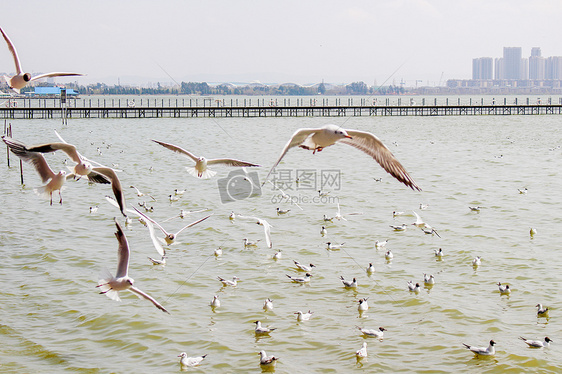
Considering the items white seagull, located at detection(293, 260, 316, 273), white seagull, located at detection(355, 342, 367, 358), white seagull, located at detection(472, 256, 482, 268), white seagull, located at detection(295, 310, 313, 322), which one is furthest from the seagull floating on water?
white seagull, located at detection(355, 342, 367, 358)

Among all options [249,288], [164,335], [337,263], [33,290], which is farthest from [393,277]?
[33,290]

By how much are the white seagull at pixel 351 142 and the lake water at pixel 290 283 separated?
498 centimetres

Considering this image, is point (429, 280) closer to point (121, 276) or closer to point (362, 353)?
point (362, 353)

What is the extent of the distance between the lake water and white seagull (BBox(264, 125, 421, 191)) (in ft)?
16.3

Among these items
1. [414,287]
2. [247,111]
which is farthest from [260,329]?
[247,111]

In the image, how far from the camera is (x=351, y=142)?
949 centimetres

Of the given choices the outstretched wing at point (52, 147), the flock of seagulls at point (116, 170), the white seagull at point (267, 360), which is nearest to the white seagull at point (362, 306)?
the flock of seagulls at point (116, 170)

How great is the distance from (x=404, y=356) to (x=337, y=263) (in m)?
6.49

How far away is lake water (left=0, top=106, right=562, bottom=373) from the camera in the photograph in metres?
13.1

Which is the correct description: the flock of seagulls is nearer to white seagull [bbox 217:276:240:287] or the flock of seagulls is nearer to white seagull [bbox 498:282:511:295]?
white seagull [bbox 498:282:511:295]

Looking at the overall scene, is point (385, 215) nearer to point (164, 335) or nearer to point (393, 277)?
point (393, 277)

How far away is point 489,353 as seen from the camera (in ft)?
42.1

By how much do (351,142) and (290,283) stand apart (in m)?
8.72

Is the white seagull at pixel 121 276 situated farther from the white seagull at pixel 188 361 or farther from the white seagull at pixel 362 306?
the white seagull at pixel 362 306
